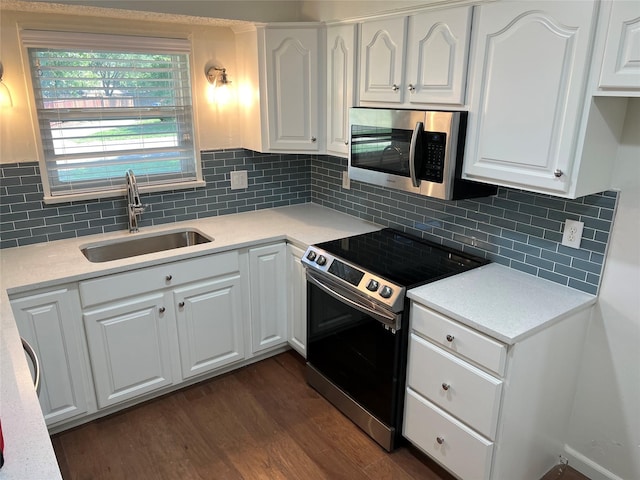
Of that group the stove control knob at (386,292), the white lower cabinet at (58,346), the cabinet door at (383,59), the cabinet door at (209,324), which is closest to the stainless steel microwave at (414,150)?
the cabinet door at (383,59)

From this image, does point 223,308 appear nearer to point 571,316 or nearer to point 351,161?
point 351,161

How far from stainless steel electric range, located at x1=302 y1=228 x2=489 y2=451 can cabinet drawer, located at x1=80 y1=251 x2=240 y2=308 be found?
49 cm

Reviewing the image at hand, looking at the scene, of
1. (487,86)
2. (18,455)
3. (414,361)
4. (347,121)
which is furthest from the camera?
(347,121)

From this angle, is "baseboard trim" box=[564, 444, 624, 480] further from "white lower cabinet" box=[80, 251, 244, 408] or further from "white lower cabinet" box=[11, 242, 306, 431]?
"white lower cabinet" box=[80, 251, 244, 408]

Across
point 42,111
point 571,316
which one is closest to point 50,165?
point 42,111

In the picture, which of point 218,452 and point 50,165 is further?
point 50,165

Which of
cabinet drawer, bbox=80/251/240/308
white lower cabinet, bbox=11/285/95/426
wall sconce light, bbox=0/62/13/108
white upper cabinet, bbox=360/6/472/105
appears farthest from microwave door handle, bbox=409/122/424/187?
wall sconce light, bbox=0/62/13/108

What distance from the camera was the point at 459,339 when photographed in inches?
72.1

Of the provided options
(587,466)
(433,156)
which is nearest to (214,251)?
(433,156)

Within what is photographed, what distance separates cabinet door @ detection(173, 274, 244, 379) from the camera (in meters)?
2.53

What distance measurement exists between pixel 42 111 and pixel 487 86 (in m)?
2.17

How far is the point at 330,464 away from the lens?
220 cm

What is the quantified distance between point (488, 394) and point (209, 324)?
1.53 metres

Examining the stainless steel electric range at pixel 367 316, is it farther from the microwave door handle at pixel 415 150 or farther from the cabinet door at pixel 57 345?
the cabinet door at pixel 57 345
